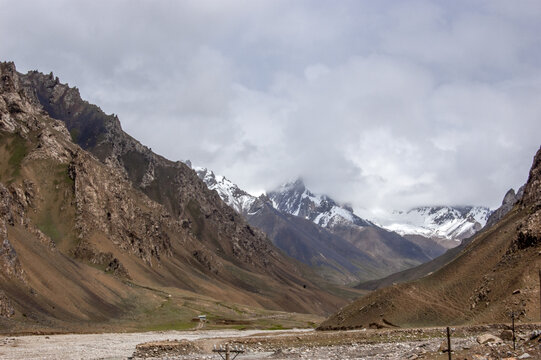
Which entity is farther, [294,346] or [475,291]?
[475,291]

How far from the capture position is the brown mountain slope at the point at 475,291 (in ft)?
286

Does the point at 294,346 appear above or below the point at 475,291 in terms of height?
below

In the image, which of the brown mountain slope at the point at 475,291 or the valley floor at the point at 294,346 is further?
the brown mountain slope at the point at 475,291

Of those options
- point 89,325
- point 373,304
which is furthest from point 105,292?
point 373,304

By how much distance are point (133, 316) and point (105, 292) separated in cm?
1598

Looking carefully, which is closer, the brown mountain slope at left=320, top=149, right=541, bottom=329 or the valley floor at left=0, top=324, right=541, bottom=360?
the valley floor at left=0, top=324, right=541, bottom=360

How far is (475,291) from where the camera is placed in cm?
9669

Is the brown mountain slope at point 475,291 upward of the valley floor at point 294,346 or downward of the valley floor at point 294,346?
upward

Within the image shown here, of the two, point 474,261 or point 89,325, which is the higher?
point 474,261

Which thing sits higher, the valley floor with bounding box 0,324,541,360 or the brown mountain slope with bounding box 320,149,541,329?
the brown mountain slope with bounding box 320,149,541,329

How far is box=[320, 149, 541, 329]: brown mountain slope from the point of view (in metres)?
87.2

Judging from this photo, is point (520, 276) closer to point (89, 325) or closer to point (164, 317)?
point (89, 325)

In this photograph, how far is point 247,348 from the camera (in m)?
84.2

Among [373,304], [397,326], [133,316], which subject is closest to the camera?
[397,326]
